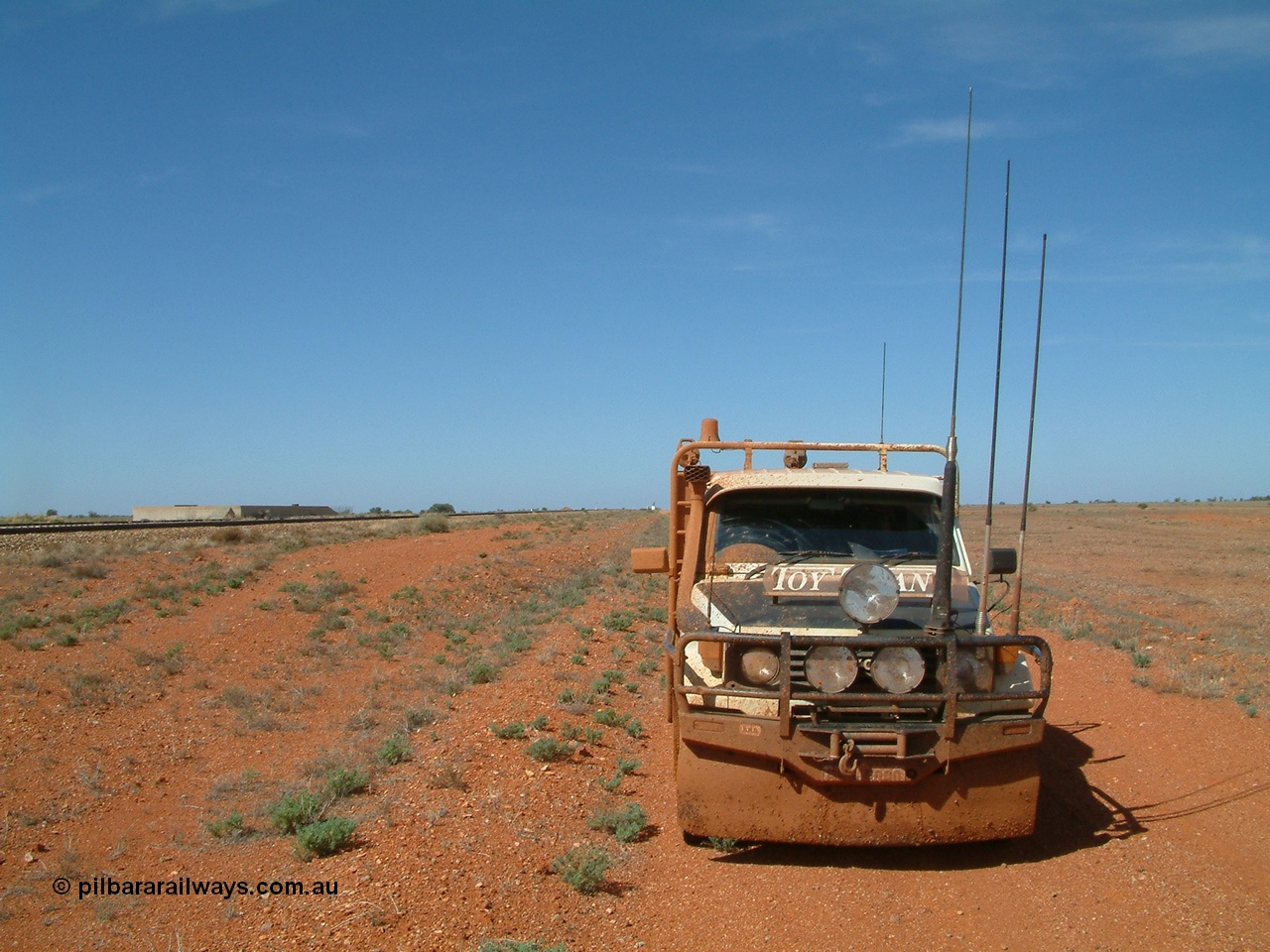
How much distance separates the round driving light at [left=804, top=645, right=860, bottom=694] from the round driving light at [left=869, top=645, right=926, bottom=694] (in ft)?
0.45

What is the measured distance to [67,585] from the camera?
18078mm

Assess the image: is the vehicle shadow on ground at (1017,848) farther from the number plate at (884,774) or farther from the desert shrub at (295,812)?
the desert shrub at (295,812)

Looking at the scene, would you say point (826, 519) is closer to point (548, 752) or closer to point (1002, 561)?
point (1002, 561)

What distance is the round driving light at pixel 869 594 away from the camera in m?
5.21

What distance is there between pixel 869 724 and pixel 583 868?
5.79ft

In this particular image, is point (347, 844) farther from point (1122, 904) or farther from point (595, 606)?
point (595, 606)

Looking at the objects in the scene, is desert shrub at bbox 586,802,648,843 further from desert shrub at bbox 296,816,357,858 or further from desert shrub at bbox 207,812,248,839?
desert shrub at bbox 207,812,248,839

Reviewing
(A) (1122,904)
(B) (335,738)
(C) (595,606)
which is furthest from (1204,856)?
(C) (595,606)

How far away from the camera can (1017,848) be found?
19.4 feet

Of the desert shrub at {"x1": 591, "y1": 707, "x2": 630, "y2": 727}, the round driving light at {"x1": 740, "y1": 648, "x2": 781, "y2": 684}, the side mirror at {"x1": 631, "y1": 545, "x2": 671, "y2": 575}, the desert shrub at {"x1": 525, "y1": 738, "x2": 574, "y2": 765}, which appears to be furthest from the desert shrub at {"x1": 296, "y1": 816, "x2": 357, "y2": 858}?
the desert shrub at {"x1": 591, "y1": 707, "x2": 630, "y2": 727}

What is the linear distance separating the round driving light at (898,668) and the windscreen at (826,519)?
144 centimetres

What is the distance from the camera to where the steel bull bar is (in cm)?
509

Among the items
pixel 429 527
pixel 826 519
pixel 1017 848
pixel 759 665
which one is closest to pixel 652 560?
pixel 826 519

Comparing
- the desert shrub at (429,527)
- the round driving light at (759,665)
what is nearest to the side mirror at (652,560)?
the round driving light at (759,665)
